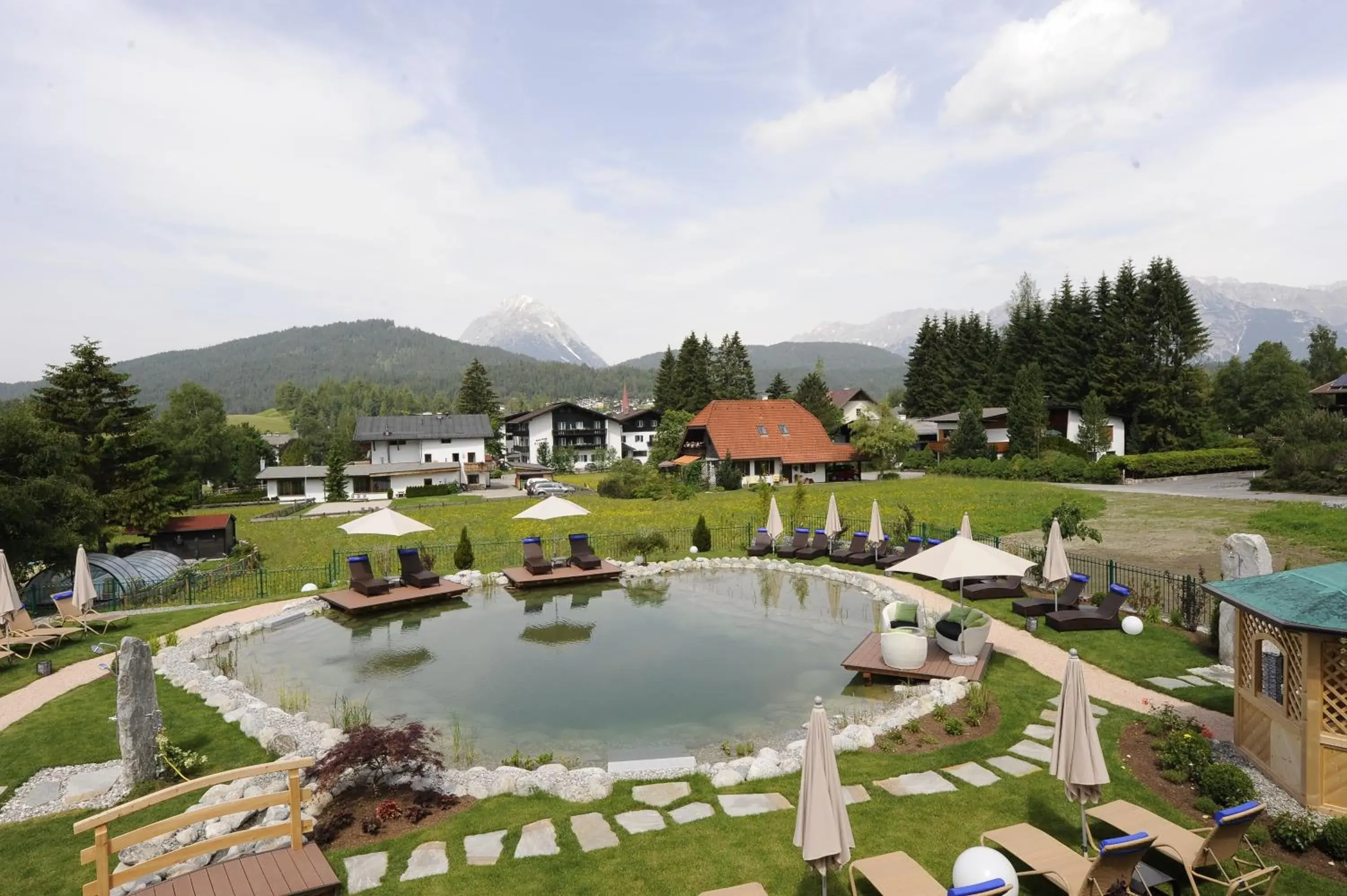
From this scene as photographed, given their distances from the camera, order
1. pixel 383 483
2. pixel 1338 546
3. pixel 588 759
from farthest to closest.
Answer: pixel 383 483, pixel 1338 546, pixel 588 759

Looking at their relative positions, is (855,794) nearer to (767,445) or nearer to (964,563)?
(964,563)

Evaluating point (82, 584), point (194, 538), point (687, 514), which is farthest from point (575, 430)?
A: point (82, 584)

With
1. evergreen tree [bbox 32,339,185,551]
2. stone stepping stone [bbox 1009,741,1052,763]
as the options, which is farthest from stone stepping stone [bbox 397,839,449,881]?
evergreen tree [bbox 32,339,185,551]

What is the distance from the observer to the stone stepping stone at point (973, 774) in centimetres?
751

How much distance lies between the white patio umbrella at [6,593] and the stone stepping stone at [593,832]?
1242cm

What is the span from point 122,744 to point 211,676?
4.01 meters

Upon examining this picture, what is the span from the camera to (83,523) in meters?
18.6

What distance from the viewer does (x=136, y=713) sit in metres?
7.86

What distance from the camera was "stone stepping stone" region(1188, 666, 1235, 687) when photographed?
1029 centimetres

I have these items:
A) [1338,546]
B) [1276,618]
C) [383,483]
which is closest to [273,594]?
[1276,618]

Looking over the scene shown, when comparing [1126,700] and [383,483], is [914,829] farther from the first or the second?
[383,483]

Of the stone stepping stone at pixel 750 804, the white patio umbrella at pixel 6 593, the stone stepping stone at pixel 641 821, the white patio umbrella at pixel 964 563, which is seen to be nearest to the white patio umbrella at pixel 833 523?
the white patio umbrella at pixel 964 563

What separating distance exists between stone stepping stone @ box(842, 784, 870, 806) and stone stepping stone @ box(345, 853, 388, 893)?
14.2 feet

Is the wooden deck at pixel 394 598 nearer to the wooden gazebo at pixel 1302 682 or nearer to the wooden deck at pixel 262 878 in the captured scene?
the wooden deck at pixel 262 878
